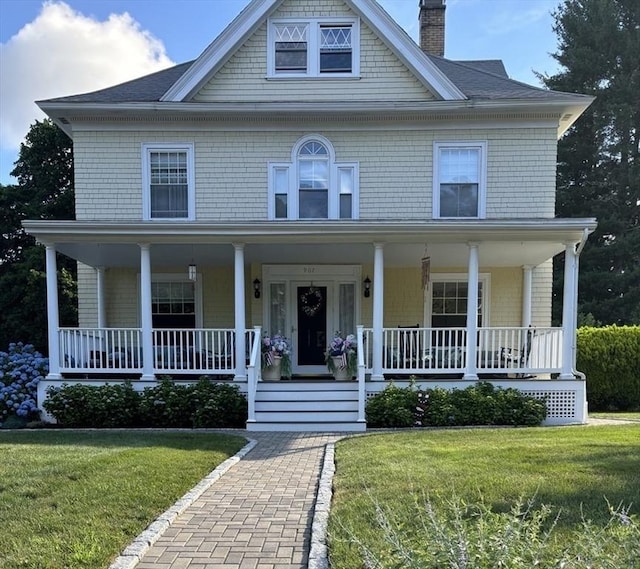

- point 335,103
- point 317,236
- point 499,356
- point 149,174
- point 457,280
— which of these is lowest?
point 499,356

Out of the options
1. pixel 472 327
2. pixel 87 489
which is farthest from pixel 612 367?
pixel 87 489

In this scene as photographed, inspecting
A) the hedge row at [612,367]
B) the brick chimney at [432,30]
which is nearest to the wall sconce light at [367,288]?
the hedge row at [612,367]

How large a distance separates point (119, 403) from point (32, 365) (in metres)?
2.64

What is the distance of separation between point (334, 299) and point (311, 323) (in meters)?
0.81

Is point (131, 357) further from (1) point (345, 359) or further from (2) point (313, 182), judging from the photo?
(2) point (313, 182)

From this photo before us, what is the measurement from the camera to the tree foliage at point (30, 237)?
696 inches

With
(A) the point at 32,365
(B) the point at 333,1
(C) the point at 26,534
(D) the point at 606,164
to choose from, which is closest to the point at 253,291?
(A) the point at 32,365

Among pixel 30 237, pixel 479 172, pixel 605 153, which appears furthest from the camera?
pixel 605 153

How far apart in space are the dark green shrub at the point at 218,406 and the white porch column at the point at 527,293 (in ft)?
22.1

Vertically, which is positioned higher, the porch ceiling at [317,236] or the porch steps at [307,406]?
the porch ceiling at [317,236]

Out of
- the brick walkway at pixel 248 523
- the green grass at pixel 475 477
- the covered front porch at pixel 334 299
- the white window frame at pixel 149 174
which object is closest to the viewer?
the brick walkway at pixel 248 523

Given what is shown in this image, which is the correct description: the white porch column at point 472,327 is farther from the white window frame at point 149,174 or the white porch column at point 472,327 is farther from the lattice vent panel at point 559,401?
the white window frame at point 149,174

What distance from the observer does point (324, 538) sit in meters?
3.42

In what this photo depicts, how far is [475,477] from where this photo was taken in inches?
179
